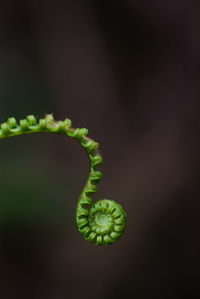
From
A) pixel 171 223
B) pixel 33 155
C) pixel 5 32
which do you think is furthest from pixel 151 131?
pixel 5 32

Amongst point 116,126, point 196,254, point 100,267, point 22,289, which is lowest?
point 22,289

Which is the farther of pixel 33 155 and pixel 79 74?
pixel 79 74

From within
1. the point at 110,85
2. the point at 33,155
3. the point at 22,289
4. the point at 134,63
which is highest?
the point at 134,63

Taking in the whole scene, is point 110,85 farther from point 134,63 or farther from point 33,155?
point 33,155

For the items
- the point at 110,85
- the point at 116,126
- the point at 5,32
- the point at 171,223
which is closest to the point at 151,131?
the point at 116,126

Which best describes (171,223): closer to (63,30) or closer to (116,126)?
(116,126)

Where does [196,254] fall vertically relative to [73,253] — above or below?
above
